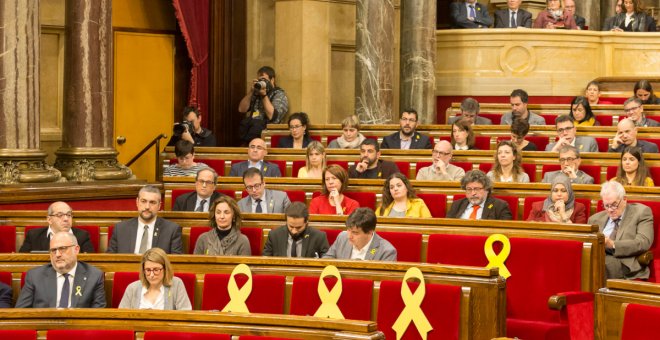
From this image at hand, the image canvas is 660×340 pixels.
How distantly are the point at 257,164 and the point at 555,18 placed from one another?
4.72 meters

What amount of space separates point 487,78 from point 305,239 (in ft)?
20.1

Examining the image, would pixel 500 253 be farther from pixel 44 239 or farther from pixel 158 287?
pixel 44 239

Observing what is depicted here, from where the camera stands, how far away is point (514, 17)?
11945mm

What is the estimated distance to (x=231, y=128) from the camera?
36.8ft

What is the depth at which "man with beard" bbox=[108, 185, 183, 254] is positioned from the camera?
6.25 metres

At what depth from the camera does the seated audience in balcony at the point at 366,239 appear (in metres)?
5.51

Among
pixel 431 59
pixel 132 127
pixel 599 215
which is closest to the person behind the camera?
pixel 599 215

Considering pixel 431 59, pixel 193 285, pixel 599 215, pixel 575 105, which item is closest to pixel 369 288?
pixel 193 285

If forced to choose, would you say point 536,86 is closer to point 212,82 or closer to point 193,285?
point 212,82

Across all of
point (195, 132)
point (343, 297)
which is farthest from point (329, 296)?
point (195, 132)

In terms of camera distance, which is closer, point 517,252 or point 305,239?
point 517,252

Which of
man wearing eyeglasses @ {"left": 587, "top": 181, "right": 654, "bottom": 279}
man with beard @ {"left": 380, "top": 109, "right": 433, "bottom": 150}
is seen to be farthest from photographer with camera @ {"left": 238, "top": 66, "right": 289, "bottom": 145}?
man wearing eyeglasses @ {"left": 587, "top": 181, "right": 654, "bottom": 279}

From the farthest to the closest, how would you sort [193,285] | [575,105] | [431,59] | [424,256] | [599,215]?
[431,59]
[575,105]
[599,215]
[424,256]
[193,285]

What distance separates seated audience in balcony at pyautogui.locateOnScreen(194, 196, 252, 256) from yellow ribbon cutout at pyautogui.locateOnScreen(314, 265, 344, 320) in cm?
115
